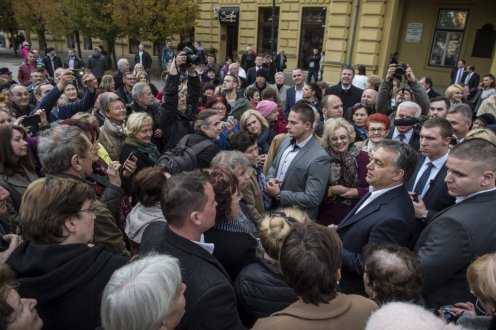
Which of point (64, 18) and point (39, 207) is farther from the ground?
point (64, 18)

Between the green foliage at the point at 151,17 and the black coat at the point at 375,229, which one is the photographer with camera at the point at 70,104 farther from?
the green foliage at the point at 151,17

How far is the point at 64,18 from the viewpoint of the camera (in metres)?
20.8

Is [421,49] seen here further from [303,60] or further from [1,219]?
[1,219]

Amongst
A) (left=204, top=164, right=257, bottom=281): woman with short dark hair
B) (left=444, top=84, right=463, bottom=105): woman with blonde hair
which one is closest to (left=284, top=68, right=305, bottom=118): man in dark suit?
(left=444, top=84, right=463, bottom=105): woman with blonde hair

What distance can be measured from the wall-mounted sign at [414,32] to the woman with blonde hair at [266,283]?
17174 millimetres

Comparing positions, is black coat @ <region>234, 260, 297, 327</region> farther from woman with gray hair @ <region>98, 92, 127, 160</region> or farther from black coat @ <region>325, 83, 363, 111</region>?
black coat @ <region>325, 83, 363, 111</region>

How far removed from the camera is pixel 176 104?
179 inches

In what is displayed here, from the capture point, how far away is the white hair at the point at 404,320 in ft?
3.93

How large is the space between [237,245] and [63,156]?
1.48 metres

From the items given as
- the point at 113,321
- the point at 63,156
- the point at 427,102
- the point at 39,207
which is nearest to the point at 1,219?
the point at 63,156

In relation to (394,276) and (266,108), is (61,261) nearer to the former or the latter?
(394,276)

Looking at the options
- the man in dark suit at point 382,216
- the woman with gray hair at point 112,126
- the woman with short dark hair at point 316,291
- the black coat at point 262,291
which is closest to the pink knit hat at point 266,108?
the woman with gray hair at point 112,126

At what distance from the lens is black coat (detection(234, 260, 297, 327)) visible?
6.53 feet

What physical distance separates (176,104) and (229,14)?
61.4 feet
